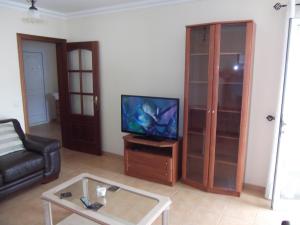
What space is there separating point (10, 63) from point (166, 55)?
2.32 meters

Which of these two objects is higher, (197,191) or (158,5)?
(158,5)

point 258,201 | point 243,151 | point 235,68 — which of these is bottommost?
point 258,201

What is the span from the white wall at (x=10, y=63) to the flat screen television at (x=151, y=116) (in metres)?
1.68

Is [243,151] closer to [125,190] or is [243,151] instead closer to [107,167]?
[125,190]

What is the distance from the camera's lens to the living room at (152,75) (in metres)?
2.65

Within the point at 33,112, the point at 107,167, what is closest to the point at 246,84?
the point at 107,167

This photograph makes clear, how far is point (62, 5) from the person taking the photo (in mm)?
3693

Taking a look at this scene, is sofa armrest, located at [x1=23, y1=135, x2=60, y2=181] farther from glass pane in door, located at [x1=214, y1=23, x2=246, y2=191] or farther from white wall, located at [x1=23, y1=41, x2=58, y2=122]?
white wall, located at [x1=23, y1=41, x2=58, y2=122]

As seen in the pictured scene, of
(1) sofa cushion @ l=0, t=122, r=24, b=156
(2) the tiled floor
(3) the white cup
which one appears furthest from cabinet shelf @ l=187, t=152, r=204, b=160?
(1) sofa cushion @ l=0, t=122, r=24, b=156

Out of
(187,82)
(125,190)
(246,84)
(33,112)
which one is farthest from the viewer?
(33,112)

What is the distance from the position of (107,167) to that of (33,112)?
12.3 feet

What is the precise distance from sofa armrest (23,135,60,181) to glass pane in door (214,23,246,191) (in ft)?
6.93

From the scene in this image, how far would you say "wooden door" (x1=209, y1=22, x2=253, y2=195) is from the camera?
2.67 metres

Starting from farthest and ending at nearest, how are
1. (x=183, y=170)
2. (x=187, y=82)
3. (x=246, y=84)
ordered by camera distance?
1. (x=183, y=170)
2. (x=187, y=82)
3. (x=246, y=84)
